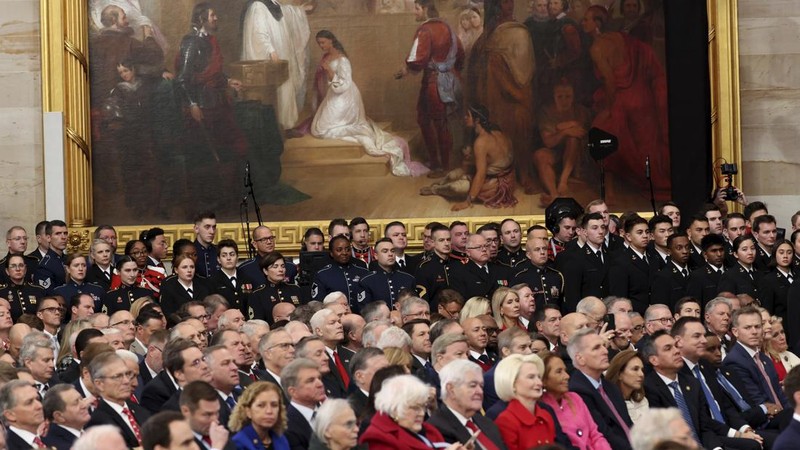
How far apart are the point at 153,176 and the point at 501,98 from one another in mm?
4169

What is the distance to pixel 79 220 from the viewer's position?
711 inches

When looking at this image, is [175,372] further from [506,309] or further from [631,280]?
[631,280]

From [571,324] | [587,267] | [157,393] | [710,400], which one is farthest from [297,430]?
[587,267]

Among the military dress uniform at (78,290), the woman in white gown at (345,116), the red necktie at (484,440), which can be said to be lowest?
the red necktie at (484,440)

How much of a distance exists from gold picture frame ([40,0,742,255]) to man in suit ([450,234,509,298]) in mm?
2631

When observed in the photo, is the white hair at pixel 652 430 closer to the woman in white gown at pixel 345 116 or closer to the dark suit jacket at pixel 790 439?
the dark suit jacket at pixel 790 439

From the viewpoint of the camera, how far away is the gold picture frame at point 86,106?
18.0m

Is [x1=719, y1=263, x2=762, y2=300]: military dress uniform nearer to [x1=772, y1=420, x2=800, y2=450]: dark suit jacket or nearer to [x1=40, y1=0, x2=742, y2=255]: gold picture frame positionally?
[x1=40, y1=0, x2=742, y2=255]: gold picture frame

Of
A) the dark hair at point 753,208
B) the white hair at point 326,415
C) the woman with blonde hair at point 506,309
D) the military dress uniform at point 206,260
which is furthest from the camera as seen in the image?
the dark hair at point 753,208

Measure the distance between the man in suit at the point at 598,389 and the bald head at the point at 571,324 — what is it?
2.95 feet

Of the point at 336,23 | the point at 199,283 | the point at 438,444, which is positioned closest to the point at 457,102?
the point at 336,23

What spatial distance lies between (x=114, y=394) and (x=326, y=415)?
157 cm

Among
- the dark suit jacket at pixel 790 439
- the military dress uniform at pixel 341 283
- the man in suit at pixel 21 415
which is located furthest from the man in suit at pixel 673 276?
the man in suit at pixel 21 415

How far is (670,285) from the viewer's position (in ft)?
48.1
